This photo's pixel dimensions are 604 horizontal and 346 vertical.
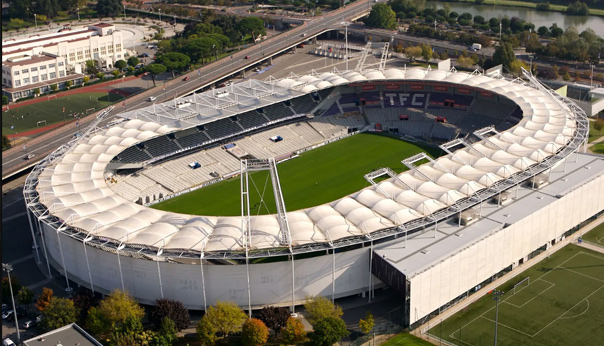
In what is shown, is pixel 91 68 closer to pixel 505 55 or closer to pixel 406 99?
pixel 406 99

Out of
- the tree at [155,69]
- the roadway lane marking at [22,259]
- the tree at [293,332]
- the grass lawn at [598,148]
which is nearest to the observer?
the tree at [293,332]

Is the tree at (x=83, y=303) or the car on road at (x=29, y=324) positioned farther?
the car on road at (x=29, y=324)

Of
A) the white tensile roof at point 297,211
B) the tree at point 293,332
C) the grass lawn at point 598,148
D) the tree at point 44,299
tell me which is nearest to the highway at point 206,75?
the white tensile roof at point 297,211

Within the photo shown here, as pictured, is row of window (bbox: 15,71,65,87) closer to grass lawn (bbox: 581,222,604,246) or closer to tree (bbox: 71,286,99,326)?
tree (bbox: 71,286,99,326)

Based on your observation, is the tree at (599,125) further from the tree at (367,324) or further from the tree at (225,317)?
the tree at (225,317)

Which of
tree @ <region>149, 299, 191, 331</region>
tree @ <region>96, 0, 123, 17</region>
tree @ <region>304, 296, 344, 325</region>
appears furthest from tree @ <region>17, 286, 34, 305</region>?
tree @ <region>96, 0, 123, 17</region>

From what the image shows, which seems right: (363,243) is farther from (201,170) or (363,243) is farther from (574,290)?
(201,170)
